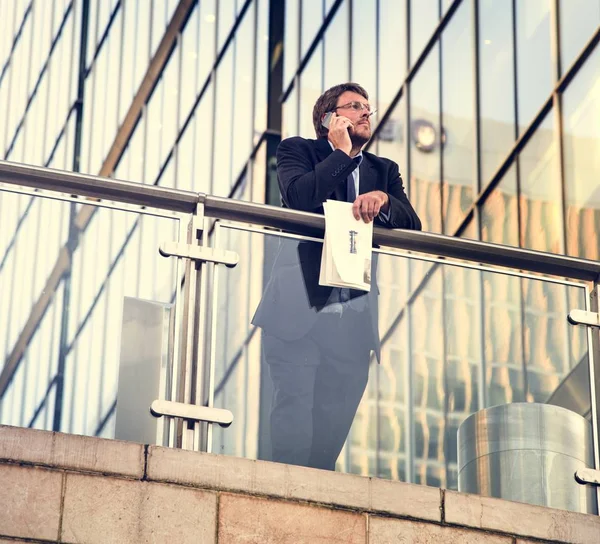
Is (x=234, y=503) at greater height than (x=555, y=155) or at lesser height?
lesser

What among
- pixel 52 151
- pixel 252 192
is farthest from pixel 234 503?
pixel 52 151

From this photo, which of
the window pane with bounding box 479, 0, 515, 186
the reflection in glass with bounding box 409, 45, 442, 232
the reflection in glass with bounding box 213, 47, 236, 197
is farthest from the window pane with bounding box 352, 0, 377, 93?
the reflection in glass with bounding box 213, 47, 236, 197

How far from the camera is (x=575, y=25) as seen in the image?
14.8m

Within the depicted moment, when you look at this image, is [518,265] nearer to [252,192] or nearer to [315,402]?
[315,402]

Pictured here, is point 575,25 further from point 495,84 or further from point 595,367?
point 595,367

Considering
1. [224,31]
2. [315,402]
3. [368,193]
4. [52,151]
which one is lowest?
[315,402]

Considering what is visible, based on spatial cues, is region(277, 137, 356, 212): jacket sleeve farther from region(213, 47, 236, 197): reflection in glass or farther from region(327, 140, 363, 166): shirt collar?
region(213, 47, 236, 197): reflection in glass

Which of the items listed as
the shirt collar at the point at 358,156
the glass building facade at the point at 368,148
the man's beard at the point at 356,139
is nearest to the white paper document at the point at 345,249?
the glass building facade at the point at 368,148

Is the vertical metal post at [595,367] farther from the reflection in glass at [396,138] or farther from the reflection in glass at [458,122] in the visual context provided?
the reflection in glass at [396,138]

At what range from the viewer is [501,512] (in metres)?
7.88

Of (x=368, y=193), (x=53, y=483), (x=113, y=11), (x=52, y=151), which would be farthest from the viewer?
(x=52, y=151)

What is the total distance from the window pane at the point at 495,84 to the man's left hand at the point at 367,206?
7834 mm

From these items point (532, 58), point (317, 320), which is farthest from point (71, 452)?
point (532, 58)

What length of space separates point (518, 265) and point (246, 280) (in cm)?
173
